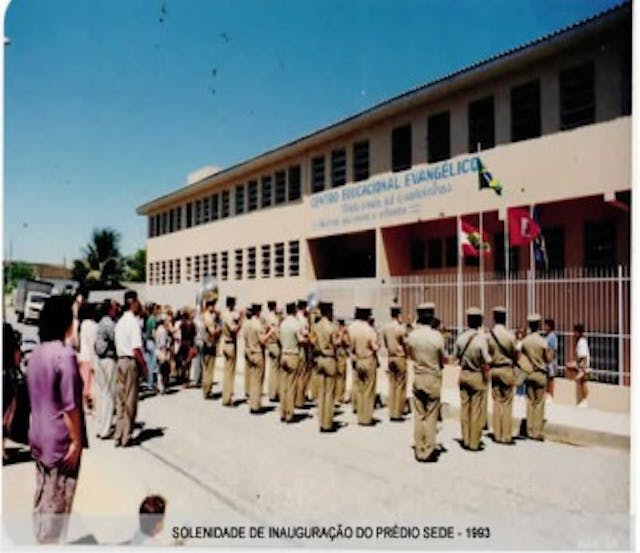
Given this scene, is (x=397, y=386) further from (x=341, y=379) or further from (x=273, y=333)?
(x=273, y=333)

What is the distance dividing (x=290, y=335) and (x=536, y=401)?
11.7 feet

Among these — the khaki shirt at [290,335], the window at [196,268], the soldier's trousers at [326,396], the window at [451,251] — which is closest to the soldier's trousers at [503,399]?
the soldier's trousers at [326,396]

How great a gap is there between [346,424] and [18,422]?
4.89 metres

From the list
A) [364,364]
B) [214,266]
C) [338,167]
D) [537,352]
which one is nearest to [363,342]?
[364,364]

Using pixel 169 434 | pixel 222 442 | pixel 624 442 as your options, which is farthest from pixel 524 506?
pixel 169 434

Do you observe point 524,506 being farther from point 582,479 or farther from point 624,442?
point 624,442

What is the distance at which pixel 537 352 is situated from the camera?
8188 mm

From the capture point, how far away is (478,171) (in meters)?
13.1

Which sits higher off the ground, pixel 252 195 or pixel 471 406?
pixel 252 195

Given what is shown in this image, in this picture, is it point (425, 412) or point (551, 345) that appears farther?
point (551, 345)

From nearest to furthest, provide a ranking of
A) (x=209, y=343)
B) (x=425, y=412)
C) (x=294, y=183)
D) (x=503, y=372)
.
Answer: (x=425, y=412) → (x=503, y=372) → (x=209, y=343) → (x=294, y=183)

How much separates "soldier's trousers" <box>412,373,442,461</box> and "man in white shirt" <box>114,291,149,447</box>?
3.18m

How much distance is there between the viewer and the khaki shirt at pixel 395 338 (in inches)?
380

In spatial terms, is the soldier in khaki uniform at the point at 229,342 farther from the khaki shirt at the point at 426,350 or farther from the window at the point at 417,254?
the window at the point at 417,254
